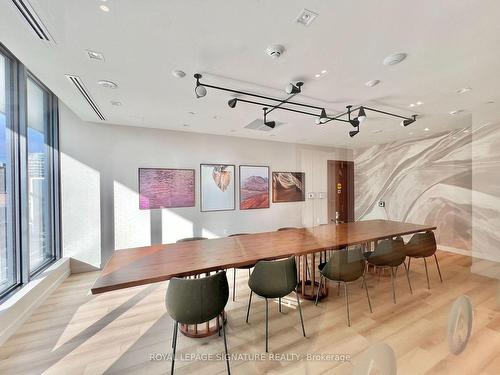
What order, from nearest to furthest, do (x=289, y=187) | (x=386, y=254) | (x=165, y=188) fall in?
(x=386, y=254) → (x=165, y=188) → (x=289, y=187)

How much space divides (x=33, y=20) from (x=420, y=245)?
4695mm

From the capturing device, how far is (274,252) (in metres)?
2.10

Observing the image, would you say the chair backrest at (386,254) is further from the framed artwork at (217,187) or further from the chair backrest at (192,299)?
the framed artwork at (217,187)

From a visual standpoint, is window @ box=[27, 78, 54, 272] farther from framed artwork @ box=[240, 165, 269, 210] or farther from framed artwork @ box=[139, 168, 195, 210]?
framed artwork @ box=[240, 165, 269, 210]

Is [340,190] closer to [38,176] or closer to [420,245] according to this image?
[420,245]

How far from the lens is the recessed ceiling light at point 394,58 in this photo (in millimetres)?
1761

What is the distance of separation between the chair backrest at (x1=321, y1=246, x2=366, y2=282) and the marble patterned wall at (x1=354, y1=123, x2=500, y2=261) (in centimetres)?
243

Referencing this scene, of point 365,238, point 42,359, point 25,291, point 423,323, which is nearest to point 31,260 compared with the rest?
point 25,291

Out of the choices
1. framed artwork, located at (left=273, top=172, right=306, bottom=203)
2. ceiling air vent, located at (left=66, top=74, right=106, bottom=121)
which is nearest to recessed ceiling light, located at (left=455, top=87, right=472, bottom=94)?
framed artwork, located at (left=273, top=172, right=306, bottom=203)

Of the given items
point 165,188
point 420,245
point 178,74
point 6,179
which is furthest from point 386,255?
point 6,179

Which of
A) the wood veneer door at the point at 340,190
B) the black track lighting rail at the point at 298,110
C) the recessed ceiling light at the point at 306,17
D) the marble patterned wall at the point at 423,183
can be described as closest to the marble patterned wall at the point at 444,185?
the marble patterned wall at the point at 423,183

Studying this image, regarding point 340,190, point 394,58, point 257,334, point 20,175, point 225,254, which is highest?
point 394,58

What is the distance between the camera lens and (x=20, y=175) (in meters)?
2.39

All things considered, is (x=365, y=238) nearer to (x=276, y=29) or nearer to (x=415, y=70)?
(x=415, y=70)
